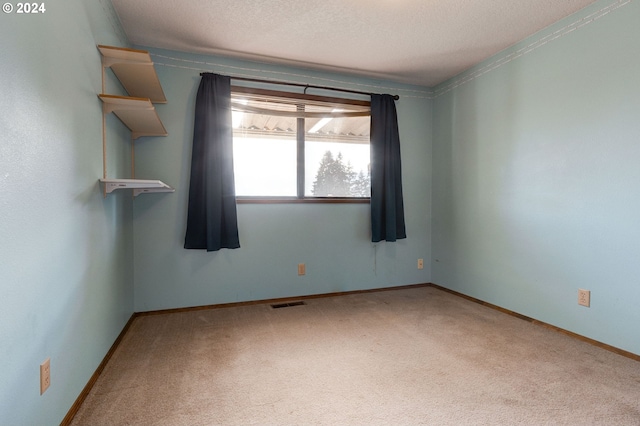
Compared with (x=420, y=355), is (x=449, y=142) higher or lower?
higher

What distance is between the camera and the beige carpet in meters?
1.48

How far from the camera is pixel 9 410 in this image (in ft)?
3.28

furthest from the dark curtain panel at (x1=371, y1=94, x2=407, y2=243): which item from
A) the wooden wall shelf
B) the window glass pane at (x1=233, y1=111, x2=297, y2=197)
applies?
the wooden wall shelf

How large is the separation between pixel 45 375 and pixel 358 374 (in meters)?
1.46

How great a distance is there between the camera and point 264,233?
10.5 feet

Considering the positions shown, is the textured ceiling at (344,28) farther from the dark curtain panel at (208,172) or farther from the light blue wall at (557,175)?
the dark curtain panel at (208,172)

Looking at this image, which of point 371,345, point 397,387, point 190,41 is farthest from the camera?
point 190,41

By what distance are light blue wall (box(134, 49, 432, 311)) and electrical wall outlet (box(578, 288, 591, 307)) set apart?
1.66 meters

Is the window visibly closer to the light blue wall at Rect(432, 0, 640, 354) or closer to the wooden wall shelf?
the wooden wall shelf

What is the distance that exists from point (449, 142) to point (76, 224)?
3456 millimetres

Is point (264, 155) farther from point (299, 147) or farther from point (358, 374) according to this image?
point (358, 374)

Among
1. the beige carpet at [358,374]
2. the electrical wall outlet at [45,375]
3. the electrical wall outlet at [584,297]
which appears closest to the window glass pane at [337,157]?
the beige carpet at [358,374]

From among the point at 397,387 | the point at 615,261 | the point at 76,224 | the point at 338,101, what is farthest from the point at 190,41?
the point at 615,261

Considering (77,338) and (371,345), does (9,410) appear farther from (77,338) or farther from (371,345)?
(371,345)
